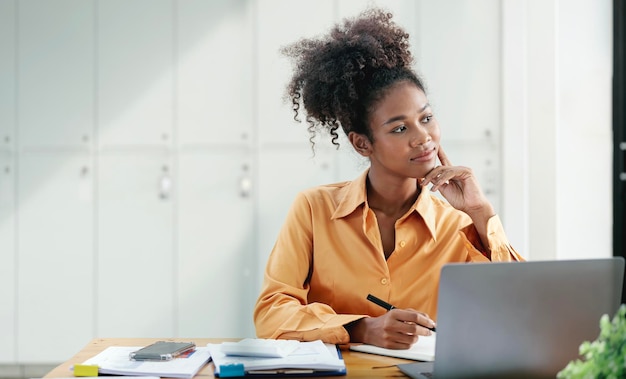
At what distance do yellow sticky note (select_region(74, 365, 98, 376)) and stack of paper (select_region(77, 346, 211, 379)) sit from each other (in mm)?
13

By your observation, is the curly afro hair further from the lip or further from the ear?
the lip

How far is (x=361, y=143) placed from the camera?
6.77 ft

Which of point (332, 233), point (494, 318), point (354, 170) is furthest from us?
point (354, 170)

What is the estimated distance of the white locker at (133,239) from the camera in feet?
12.1

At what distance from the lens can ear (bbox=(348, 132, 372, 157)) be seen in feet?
6.70

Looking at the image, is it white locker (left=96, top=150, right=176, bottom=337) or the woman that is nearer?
the woman

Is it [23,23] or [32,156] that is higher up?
[23,23]

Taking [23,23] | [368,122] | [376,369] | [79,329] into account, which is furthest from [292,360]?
[23,23]

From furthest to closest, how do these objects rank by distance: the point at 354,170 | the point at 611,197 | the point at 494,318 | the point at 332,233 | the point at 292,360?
1. the point at 354,170
2. the point at 611,197
3. the point at 332,233
4. the point at 292,360
5. the point at 494,318

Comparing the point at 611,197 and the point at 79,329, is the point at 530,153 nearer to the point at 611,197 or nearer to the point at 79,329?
the point at 611,197

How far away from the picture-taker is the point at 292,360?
4.55ft

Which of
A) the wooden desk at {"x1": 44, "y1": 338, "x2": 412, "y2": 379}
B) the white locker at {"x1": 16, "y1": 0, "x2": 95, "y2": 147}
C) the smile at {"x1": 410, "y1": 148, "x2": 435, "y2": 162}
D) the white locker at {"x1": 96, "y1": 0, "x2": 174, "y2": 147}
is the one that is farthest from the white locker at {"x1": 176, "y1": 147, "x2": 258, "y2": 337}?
the wooden desk at {"x1": 44, "y1": 338, "x2": 412, "y2": 379}

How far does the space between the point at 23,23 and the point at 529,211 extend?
8.54 ft

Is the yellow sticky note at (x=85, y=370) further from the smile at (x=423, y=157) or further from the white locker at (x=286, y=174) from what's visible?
the white locker at (x=286, y=174)
